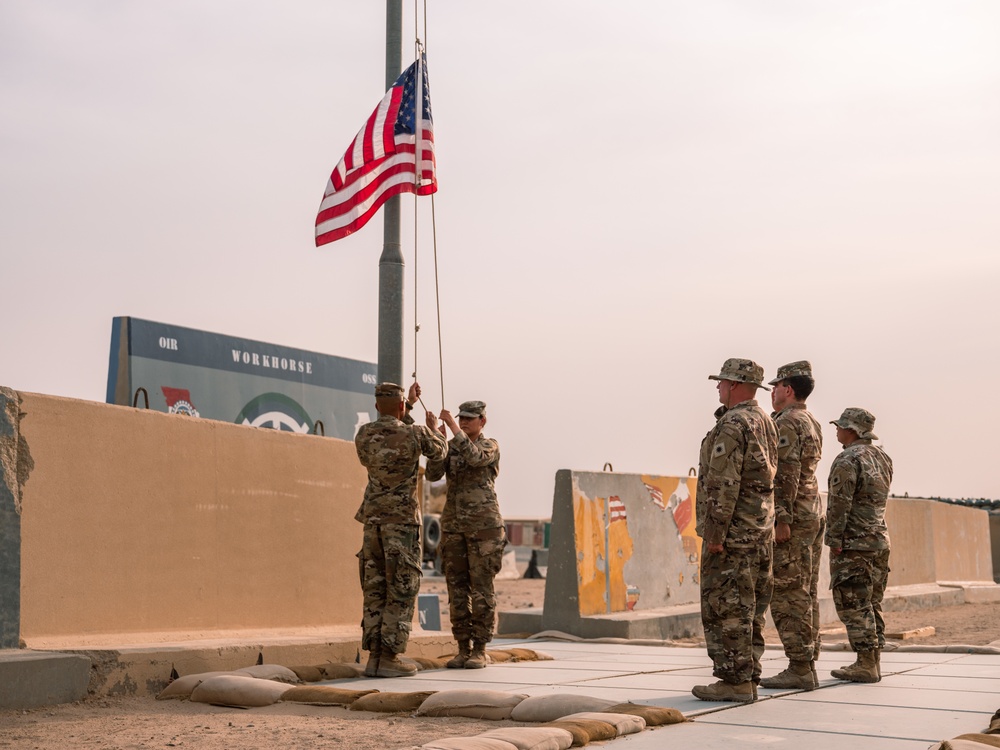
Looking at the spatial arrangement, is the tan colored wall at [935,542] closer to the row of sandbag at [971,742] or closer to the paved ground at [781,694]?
the paved ground at [781,694]

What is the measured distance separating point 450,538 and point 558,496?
3.39 m

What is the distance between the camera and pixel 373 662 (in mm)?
7742

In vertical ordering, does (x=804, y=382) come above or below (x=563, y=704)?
above

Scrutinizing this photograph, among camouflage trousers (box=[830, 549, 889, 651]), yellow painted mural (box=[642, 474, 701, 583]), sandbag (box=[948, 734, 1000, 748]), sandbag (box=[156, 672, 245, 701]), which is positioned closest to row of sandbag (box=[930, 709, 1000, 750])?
sandbag (box=[948, 734, 1000, 748])

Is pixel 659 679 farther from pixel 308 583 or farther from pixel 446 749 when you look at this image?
pixel 446 749

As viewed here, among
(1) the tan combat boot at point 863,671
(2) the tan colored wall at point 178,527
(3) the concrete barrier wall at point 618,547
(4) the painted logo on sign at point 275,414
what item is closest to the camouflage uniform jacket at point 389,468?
(2) the tan colored wall at point 178,527

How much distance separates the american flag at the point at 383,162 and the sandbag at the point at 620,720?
5.35m

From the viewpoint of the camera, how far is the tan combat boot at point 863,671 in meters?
7.48

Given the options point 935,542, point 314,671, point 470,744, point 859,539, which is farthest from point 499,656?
point 935,542

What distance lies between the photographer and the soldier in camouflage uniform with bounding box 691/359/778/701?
21.2ft

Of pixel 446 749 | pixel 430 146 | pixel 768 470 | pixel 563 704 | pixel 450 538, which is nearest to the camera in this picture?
pixel 446 749

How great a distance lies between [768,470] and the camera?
6.71 m

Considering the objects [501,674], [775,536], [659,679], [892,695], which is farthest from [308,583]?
[892,695]

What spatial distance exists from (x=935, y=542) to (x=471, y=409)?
56.4ft
